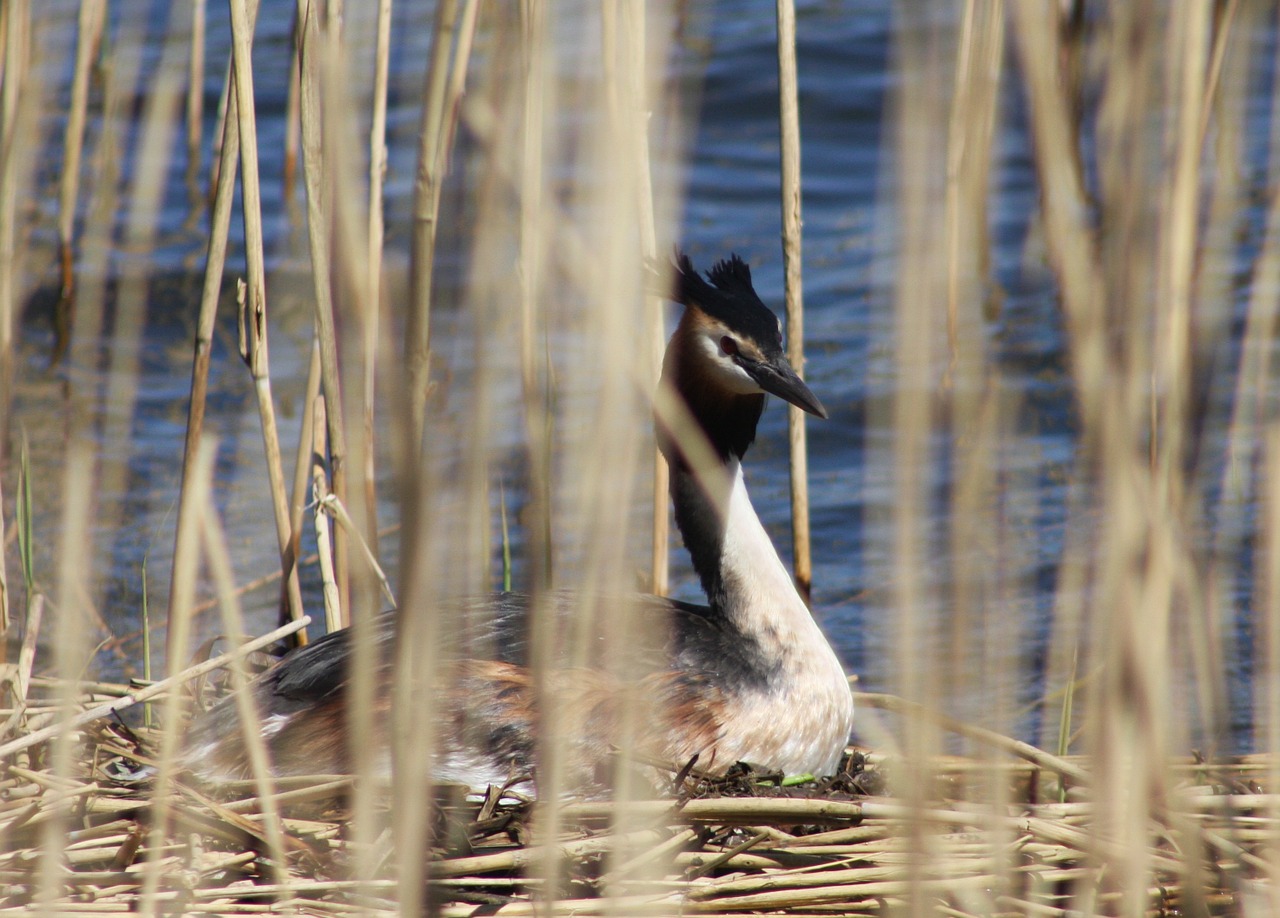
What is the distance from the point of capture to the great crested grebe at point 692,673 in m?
3.80

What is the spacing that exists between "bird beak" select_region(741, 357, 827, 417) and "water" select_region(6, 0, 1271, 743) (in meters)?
0.27

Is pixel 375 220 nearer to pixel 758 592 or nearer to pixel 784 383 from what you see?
pixel 784 383

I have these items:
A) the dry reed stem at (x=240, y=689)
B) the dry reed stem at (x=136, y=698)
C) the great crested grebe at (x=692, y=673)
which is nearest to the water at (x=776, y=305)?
the great crested grebe at (x=692, y=673)

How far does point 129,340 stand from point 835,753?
211 centimetres

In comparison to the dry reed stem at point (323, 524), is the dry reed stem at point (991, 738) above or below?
below

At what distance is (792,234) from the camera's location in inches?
168

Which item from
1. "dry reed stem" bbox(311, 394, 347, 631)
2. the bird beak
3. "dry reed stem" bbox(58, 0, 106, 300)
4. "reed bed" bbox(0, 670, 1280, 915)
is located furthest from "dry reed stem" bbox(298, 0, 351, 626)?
"dry reed stem" bbox(58, 0, 106, 300)

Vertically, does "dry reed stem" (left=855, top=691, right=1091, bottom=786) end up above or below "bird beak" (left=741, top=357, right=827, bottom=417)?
below

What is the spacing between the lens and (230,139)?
3617mm

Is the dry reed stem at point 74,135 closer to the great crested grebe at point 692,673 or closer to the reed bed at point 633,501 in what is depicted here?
the reed bed at point 633,501

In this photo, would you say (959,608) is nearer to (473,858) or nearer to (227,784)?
(473,858)

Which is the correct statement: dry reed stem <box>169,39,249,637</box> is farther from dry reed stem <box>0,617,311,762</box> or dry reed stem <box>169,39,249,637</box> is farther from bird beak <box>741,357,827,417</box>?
bird beak <box>741,357,827,417</box>

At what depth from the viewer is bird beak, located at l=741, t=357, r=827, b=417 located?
13.0ft

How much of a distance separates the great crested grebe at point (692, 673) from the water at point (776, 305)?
0.37 meters
